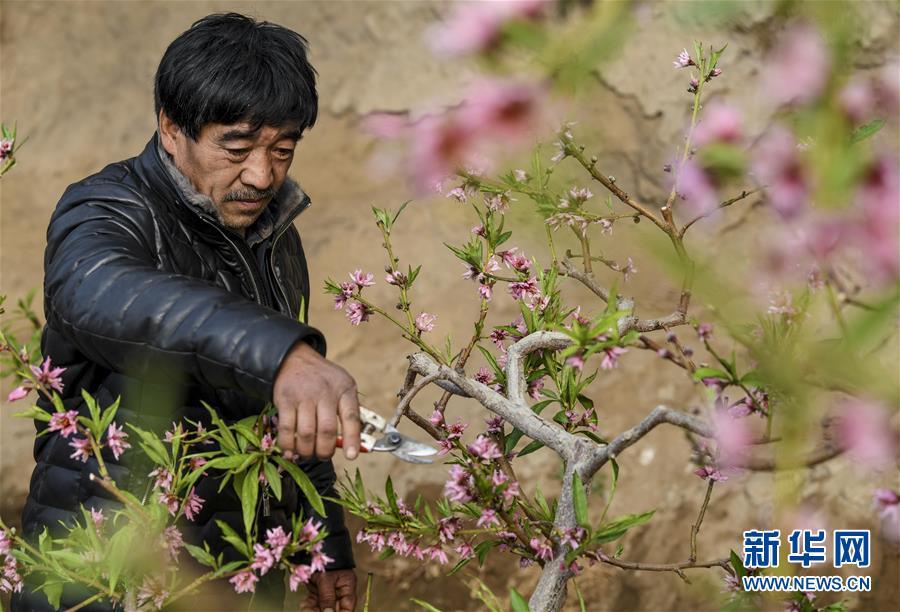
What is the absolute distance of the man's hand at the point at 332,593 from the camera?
256 centimetres

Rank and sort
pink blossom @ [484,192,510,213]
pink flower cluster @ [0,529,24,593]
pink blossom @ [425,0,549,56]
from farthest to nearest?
pink blossom @ [484,192,510,213] → pink flower cluster @ [0,529,24,593] → pink blossom @ [425,0,549,56]

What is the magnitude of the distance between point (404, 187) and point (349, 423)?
4.90 metres

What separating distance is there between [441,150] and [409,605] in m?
3.80

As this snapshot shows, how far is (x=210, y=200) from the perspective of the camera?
2166 millimetres

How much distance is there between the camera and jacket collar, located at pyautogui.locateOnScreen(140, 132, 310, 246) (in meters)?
2.17

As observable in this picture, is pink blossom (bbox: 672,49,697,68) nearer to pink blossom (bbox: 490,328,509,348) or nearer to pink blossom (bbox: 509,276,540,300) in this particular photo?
pink blossom (bbox: 509,276,540,300)

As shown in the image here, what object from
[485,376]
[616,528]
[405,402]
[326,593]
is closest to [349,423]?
[405,402]

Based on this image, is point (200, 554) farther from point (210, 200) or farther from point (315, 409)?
point (210, 200)

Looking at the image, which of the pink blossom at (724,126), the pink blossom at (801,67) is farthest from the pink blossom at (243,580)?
the pink blossom at (801,67)

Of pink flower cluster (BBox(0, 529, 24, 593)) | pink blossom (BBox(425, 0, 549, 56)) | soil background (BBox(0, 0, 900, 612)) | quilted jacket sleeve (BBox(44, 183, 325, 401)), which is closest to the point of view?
pink blossom (BBox(425, 0, 549, 56))

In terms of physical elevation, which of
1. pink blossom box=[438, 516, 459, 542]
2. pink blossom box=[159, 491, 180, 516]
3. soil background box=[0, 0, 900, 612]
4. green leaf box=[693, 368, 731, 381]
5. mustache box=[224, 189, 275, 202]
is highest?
soil background box=[0, 0, 900, 612]

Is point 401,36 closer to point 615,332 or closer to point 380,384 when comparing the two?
point 380,384

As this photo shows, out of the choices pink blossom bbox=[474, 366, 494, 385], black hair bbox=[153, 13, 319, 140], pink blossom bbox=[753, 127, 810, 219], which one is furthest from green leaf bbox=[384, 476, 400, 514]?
pink blossom bbox=[753, 127, 810, 219]

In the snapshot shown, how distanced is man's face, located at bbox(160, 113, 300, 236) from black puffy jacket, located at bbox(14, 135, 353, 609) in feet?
0.15
